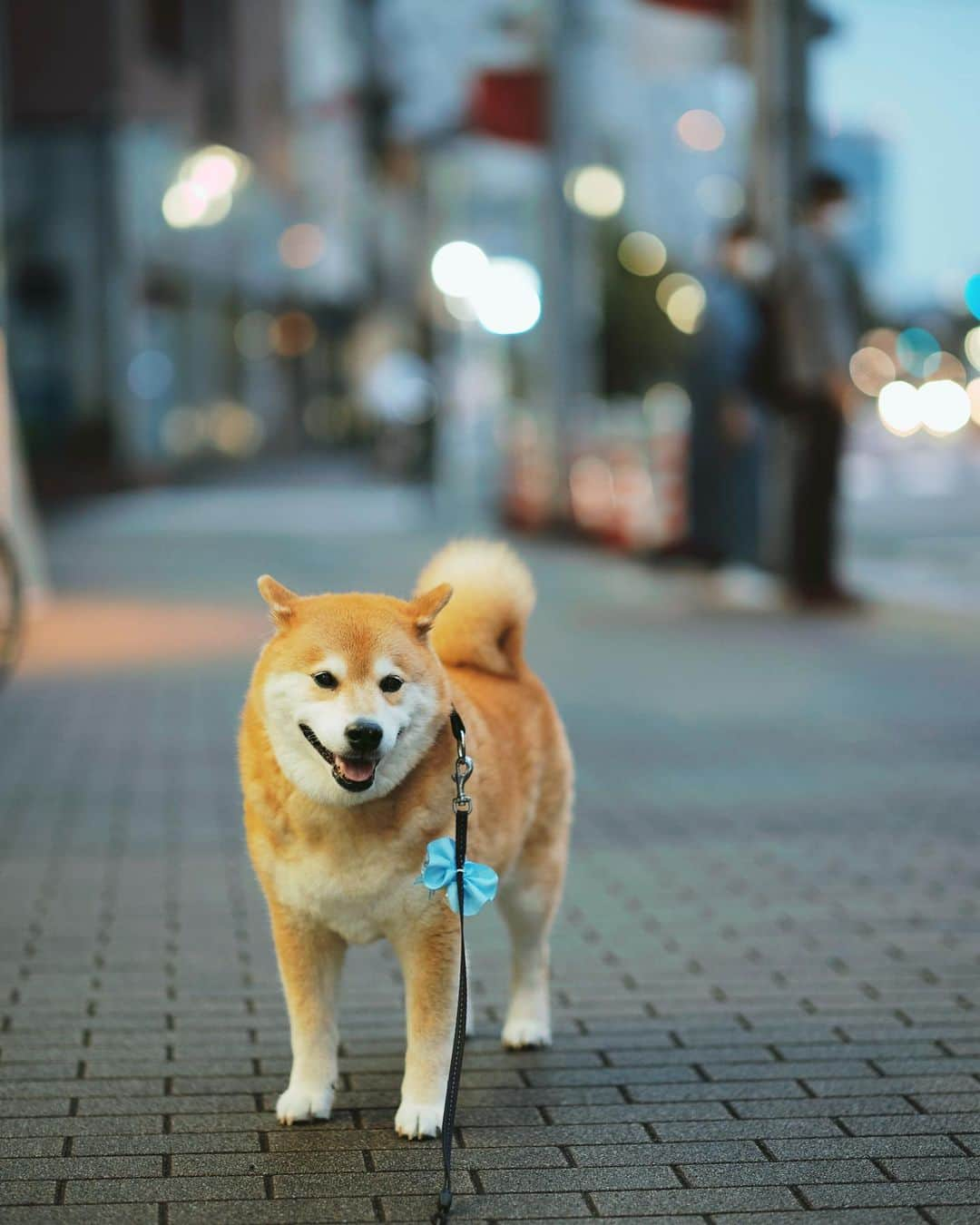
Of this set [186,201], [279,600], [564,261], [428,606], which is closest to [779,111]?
[564,261]

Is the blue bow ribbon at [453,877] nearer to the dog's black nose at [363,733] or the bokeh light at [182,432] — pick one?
the dog's black nose at [363,733]

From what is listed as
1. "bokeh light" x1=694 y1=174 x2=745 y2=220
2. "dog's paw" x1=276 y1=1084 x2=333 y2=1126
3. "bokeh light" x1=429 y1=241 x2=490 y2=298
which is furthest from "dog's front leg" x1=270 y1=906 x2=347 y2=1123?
"bokeh light" x1=694 y1=174 x2=745 y2=220

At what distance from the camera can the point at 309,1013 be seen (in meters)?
4.43

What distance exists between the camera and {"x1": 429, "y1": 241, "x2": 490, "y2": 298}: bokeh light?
28859mm

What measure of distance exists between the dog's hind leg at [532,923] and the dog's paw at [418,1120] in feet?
2.25

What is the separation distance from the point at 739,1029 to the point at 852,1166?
1.03 meters

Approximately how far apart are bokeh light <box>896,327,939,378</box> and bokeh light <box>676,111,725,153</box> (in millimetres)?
43808

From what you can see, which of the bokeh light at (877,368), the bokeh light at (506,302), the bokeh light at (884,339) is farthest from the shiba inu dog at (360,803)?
the bokeh light at (884,339)

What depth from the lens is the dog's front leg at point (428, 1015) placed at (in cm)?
430

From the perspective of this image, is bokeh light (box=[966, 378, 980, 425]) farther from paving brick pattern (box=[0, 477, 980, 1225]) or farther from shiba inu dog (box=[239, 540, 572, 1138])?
shiba inu dog (box=[239, 540, 572, 1138])

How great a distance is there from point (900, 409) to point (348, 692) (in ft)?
167

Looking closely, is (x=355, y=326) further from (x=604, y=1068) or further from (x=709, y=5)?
(x=604, y=1068)

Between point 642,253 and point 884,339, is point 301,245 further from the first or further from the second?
point 884,339

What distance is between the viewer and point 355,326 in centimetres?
7244
